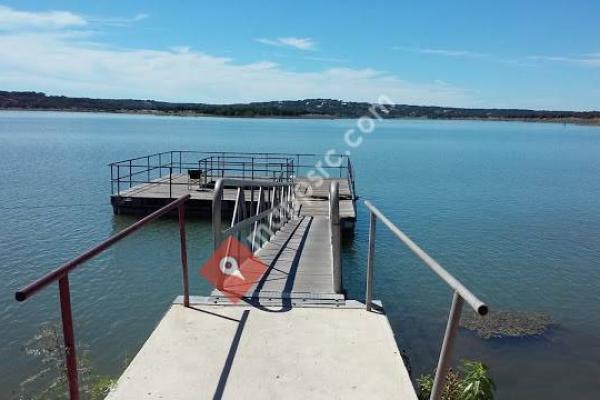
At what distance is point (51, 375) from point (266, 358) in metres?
5.35

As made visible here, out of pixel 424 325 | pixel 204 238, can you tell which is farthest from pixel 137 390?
pixel 204 238

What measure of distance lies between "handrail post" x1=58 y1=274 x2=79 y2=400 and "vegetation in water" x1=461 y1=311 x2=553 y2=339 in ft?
29.0

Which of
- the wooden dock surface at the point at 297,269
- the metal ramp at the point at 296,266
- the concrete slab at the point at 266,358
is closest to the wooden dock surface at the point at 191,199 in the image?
the wooden dock surface at the point at 297,269

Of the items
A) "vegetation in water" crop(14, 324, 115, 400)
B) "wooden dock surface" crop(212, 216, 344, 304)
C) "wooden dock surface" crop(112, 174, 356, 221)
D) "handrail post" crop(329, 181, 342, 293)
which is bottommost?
"vegetation in water" crop(14, 324, 115, 400)

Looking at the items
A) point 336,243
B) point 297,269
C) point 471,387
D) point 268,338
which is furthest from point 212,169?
point 268,338

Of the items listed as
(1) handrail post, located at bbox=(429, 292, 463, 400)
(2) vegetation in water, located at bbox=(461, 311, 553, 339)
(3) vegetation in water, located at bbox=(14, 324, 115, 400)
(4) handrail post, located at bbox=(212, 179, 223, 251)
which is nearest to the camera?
(1) handrail post, located at bbox=(429, 292, 463, 400)

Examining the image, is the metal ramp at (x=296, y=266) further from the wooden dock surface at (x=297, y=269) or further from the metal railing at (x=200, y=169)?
the metal railing at (x=200, y=169)

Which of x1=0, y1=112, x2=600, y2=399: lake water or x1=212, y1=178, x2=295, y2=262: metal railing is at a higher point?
x1=212, y1=178, x2=295, y2=262: metal railing

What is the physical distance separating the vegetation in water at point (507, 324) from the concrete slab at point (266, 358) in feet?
21.9

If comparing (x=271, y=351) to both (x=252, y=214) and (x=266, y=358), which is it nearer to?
(x=266, y=358)

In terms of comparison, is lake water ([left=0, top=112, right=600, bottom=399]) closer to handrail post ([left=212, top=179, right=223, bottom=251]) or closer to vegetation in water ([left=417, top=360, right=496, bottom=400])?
vegetation in water ([left=417, top=360, right=496, bottom=400])

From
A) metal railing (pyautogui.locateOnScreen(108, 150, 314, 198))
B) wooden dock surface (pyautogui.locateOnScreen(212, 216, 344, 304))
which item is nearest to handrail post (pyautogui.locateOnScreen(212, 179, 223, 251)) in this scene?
wooden dock surface (pyautogui.locateOnScreen(212, 216, 344, 304))

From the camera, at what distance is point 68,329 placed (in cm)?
266

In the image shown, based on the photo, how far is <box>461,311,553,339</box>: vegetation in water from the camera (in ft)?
33.7
